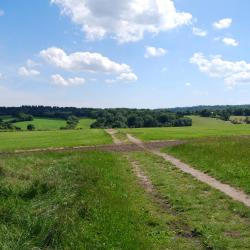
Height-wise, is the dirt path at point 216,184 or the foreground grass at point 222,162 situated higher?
the foreground grass at point 222,162

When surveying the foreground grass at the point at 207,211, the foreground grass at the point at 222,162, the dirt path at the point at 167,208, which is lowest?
the dirt path at the point at 167,208

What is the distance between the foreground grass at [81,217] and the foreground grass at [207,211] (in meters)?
0.71

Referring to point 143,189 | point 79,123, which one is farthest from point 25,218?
point 79,123

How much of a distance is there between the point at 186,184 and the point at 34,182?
280 inches

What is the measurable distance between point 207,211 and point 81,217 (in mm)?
4259

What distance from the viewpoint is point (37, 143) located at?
176 feet

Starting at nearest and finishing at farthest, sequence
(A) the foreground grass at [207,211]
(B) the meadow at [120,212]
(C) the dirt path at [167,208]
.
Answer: (B) the meadow at [120,212]
(A) the foreground grass at [207,211]
(C) the dirt path at [167,208]

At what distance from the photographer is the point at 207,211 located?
14828 millimetres

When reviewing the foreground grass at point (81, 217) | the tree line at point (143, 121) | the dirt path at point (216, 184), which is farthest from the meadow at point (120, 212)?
the tree line at point (143, 121)

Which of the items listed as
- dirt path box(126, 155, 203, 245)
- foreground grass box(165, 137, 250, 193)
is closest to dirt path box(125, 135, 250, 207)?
foreground grass box(165, 137, 250, 193)

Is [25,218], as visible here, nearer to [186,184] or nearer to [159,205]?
[159,205]

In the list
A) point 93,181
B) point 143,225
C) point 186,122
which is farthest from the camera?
point 186,122

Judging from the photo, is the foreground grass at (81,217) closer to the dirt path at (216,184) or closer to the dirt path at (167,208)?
the dirt path at (167,208)

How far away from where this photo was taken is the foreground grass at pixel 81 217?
11.3 metres
